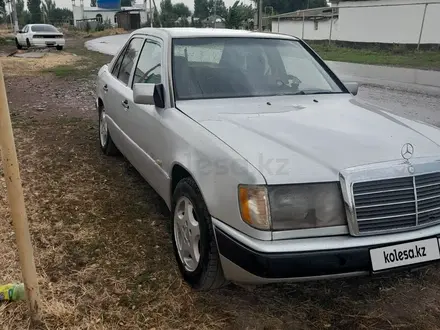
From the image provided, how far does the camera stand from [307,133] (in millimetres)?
2777

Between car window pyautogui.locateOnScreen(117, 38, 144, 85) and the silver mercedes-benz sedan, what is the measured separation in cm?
87

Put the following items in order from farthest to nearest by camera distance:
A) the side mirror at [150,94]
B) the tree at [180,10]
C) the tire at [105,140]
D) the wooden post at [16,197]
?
the tree at [180,10] → the tire at [105,140] → the side mirror at [150,94] → the wooden post at [16,197]

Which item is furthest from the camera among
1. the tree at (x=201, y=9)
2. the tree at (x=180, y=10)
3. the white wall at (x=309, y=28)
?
the tree at (x=201, y=9)

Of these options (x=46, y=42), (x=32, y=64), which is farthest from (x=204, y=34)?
(x=46, y=42)

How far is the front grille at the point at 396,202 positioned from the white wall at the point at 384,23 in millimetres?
20370

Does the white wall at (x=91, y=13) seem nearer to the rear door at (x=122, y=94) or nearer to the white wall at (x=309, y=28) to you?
the white wall at (x=309, y=28)

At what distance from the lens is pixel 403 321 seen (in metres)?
2.68

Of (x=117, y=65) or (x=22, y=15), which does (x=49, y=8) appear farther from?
(x=117, y=65)

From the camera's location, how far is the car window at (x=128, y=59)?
180 inches

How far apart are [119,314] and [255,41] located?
8.47 feet

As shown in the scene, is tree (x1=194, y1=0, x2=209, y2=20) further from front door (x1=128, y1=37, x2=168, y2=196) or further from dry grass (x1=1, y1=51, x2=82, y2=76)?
front door (x1=128, y1=37, x2=168, y2=196)

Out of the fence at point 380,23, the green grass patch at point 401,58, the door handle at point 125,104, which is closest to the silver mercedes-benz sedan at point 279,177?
the door handle at point 125,104

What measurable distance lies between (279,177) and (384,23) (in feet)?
78.6

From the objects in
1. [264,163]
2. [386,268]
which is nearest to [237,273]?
[264,163]
